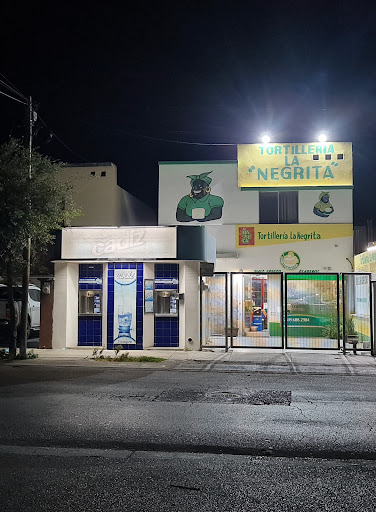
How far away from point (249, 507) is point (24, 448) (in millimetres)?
3148

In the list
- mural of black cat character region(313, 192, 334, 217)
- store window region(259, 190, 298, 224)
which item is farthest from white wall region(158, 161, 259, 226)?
mural of black cat character region(313, 192, 334, 217)

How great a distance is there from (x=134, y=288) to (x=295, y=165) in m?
11.2

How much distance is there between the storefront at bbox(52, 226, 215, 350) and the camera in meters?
17.5

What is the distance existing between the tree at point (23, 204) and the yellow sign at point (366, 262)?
1092 cm

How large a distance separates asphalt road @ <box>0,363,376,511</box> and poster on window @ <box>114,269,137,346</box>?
5.89 meters

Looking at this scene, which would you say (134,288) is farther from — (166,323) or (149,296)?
(166,323)

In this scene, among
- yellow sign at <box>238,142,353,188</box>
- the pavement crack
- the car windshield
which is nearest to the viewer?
the pavement crack

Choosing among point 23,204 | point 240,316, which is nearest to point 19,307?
point 23,204

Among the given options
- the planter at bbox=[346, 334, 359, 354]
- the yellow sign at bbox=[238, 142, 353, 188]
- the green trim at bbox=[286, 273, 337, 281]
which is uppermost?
the yellow sign at bbox=[238, 142, 353, 188]

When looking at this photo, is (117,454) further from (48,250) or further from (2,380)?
(48,250)

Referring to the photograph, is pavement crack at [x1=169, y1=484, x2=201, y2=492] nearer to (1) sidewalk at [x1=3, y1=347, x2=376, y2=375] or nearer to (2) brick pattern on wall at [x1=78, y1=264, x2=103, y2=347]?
(1) sidewalk at [x1=3, y1=347, x2=376, y2=375]

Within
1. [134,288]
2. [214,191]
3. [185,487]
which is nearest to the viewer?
[185,487]

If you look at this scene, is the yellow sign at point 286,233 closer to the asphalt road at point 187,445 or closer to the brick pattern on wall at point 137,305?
the brick pattern on wall at point 137,305

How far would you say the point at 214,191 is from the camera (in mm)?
26172
